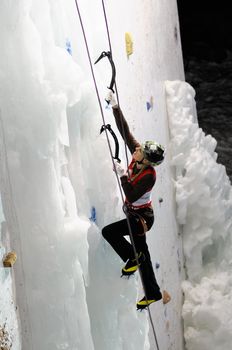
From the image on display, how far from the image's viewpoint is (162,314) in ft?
17.0

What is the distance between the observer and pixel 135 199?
3.47 meters

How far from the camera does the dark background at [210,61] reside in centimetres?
1094

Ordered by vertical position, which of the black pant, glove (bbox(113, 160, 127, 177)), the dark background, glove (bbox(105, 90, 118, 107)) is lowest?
the dark background

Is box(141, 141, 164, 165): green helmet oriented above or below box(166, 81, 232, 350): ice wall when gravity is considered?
above

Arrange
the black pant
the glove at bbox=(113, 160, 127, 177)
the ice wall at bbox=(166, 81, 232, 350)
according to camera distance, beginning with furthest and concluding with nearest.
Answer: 1. the ice wall at bbox=(166, 81, 232, 350)
2. the black pant
3. the glove at bbox=(113, 160, 127, 177)

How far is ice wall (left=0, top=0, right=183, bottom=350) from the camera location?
281cm

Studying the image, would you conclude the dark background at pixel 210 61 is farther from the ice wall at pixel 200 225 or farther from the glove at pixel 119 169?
the glove at pixel 119 169

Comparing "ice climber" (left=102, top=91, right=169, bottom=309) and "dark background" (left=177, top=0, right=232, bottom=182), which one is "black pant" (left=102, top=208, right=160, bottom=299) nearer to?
"ice climber" (left=102, top=91, right=169, bottom=309)

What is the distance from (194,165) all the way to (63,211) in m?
3.14

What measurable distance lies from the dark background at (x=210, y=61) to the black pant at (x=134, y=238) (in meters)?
6.74

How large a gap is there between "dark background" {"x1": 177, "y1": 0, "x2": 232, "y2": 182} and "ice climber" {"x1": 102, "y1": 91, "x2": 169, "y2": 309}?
6790mm

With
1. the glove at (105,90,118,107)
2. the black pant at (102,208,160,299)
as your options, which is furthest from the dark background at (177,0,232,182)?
the glove at (105,90,118,107)

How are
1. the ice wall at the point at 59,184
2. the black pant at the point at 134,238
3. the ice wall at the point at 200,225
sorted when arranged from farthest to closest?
1. the ice wall at the point at 200,225
2. the black pant at the point at 134,238
3. the ice wall at the point at 59,184

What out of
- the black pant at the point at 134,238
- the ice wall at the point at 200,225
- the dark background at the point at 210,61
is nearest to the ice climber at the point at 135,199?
the black pant at the point at 134,238
